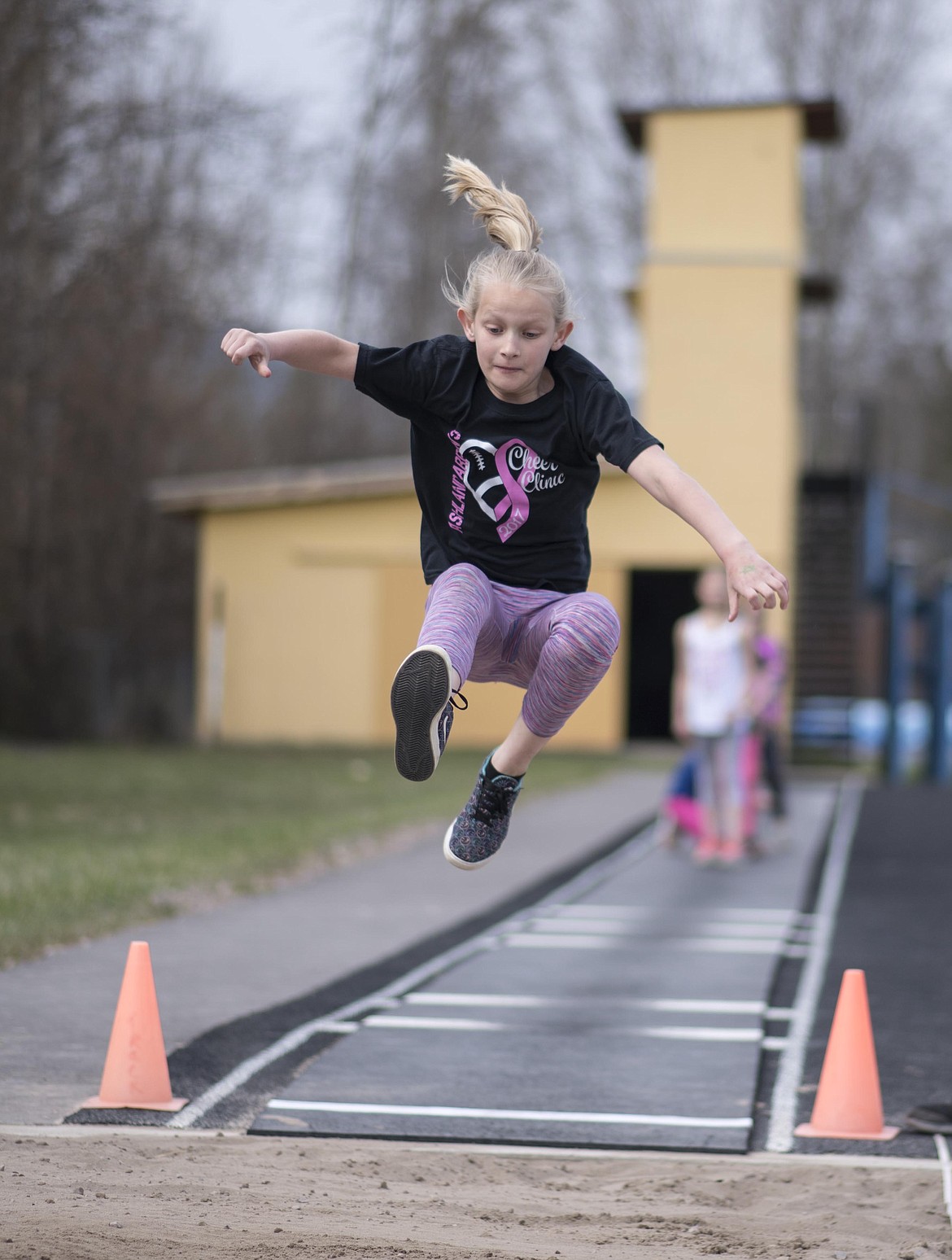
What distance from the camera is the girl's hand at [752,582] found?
411 centimetres

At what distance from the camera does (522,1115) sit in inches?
210

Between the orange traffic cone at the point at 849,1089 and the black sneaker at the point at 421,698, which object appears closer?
the black sneaker at the point at 421,698

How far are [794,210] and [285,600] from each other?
10.2 m

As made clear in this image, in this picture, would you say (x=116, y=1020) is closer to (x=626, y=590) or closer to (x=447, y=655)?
(x=447, y=655)

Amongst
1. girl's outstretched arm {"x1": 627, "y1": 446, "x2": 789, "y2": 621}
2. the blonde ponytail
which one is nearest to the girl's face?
the blonde ponytail

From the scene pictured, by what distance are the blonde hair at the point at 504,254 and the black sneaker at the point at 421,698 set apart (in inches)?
43.2

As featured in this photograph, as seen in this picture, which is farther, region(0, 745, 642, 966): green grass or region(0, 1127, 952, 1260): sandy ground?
region(0, 745, 642, 966): green grass

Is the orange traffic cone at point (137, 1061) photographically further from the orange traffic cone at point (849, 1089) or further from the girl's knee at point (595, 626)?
the orange traffic cone at point (849, 1089)

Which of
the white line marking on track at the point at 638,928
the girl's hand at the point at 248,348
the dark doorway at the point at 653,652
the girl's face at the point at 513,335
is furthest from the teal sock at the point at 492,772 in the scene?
the dark doorway at the point at 653,652

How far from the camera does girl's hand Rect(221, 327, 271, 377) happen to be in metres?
4.61

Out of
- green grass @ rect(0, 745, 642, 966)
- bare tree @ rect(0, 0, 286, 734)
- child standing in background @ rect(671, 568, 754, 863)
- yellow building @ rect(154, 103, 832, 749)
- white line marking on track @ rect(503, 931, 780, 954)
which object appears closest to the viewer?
white line marking on track @ rect(503, 931, 780, 954)

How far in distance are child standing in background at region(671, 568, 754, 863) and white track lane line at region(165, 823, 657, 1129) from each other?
989 millimetres

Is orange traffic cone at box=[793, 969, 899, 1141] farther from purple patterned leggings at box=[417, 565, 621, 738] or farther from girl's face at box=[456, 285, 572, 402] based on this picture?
girl's face at box=[456, 285, 572, 402]

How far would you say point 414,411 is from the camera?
16.3 feet
